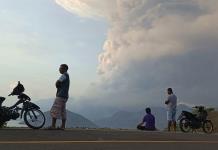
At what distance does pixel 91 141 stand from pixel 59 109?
151 inches

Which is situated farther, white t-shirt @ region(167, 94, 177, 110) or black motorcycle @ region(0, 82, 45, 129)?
white t-shirt @ region(167, 94, 177, 110)

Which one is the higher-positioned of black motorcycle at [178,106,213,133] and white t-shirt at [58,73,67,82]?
white t-shirt at [58,73,67,82]

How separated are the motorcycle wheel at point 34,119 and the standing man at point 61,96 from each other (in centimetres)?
41

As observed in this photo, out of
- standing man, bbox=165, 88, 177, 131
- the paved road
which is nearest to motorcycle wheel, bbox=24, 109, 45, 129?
the paved road

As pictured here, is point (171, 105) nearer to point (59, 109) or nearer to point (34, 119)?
point (59, 109)

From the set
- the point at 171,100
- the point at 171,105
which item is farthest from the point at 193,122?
the point at 171,100

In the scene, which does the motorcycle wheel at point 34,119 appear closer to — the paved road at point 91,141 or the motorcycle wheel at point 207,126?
the paved road at point 91,141

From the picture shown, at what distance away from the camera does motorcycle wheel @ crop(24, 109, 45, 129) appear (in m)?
16.5

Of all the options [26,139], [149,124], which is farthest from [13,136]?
[149,124]

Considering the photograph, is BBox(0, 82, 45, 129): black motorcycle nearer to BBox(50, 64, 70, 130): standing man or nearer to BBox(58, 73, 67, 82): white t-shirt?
BBox(50, 64, 70, 130): standing man

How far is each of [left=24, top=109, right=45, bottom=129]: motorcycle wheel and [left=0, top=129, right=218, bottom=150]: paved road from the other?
190 cm

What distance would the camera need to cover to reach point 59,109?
55.1 ft

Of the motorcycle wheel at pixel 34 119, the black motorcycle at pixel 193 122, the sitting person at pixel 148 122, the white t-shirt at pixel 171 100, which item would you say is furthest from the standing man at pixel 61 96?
the white t-shirt at pixel 171 100

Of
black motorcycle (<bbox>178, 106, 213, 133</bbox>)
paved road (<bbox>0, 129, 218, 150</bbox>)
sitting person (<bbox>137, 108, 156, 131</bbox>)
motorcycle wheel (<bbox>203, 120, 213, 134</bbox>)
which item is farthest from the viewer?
motorcycle wheel (<bbox>203, 120, 213, 134</bbox>)
